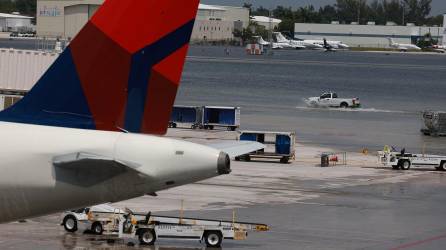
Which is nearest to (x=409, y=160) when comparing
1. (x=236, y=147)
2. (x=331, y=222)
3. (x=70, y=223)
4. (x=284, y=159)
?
(x=284, y=159)

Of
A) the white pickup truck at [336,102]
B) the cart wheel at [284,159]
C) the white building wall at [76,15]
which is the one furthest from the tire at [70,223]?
the white building wall at [76,15]

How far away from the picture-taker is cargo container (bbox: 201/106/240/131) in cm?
9188

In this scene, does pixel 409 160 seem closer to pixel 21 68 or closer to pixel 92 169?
pixel 21 68

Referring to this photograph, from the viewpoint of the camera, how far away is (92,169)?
65.2 feet

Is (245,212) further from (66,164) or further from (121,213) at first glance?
(66,164)

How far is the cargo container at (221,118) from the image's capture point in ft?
301

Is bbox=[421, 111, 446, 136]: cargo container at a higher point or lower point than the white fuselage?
lower

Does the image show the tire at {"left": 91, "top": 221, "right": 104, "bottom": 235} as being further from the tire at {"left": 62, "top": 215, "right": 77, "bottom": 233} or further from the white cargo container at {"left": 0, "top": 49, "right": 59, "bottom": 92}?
the white cargo container at {"left": 0, "top": 49, "right": 59, "bottom": 92}

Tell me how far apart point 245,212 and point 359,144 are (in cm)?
3969

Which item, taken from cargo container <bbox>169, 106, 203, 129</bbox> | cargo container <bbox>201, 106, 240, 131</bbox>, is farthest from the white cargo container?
cargo container <bbox>201, 106, 240, 131</bbox>

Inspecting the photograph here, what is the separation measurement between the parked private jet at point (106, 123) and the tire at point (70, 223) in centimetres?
1887

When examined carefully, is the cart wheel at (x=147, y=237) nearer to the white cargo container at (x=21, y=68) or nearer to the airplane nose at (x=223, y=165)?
the airplane nose at (x=223, y=165)

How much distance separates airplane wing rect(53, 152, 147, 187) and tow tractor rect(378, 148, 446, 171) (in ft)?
161

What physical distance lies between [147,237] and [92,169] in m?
18.0
